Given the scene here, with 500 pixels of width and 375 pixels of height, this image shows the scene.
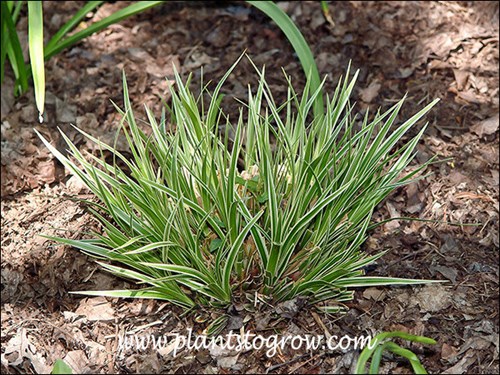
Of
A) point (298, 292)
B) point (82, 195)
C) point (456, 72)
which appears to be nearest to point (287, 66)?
point (456, 72)

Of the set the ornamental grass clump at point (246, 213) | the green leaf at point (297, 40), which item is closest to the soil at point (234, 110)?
the ornamental grass clump at point (246, 213)

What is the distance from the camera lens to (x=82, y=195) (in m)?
2.73

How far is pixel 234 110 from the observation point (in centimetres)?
307

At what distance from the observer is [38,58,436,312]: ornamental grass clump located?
7.07ft

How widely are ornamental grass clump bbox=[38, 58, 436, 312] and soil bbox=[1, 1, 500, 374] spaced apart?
10 cm

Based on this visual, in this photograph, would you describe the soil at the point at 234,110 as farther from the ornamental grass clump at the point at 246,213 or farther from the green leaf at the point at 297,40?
the green leaf at the point at 297,40

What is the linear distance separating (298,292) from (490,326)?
61 centimetres

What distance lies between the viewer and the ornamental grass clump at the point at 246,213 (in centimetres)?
215

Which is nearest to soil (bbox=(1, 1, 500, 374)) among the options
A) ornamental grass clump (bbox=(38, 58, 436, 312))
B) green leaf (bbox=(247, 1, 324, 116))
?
ornamental grass clump (bbox=(38, 58, 436, 312))

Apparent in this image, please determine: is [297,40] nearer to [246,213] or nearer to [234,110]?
[234,110]

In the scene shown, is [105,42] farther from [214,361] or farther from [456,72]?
[214,361]

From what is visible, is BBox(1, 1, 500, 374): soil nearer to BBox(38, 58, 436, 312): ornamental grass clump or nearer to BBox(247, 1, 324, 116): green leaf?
BBox(38, 58, 436, 312): ornamental grass clump

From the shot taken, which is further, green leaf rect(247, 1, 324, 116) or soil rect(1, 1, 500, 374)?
green leaf rect(247, 1, 324, 116)

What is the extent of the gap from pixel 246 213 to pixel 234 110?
1020 millimetres
